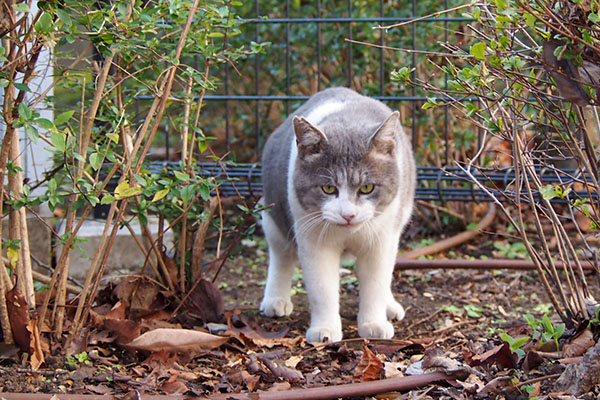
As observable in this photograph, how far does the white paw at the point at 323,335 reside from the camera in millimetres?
2998

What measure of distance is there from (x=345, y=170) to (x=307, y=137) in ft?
0.69

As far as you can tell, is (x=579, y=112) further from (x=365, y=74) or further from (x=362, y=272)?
A: (x=365, y=74)

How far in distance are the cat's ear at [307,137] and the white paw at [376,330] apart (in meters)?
0.78

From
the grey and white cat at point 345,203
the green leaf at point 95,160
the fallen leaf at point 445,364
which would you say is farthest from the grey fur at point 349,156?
the green leaf at point 95,160

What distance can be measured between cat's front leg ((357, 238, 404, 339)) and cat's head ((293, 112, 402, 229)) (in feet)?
0.71

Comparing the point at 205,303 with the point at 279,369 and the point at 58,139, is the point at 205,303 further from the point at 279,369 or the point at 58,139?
the point at 58,139

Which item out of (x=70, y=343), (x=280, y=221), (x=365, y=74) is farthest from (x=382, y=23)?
(x=70, y=343)

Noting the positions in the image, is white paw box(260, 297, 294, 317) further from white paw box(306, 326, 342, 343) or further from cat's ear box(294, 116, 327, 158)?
cat's ear box(294, 116, 327, 158)

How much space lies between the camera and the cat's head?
3010 millimetres

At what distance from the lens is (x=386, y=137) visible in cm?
307

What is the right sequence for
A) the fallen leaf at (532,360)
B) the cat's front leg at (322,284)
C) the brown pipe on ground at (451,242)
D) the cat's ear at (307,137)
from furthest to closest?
the brown pipe on ground at (451,242) < the cat's front leg at (322,284) < the cat's ear at (307,137) < the fallen leaf at (532,360)

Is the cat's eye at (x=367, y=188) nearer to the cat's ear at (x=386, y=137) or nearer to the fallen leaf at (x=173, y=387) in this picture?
the cat's ear at (x=386, y=137)

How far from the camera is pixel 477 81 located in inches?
82.4

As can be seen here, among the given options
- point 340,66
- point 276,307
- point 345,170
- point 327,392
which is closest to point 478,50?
point 327,392
